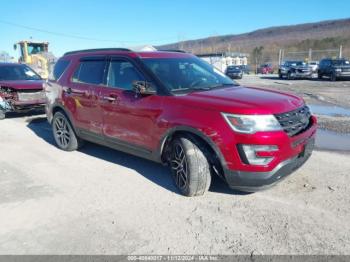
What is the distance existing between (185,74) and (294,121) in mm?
1697

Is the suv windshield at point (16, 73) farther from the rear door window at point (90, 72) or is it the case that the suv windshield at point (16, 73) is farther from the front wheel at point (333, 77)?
the front wheel at point (333, 77)

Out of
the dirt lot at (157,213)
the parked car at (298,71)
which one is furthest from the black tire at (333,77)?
the dirt lot at (157,213)

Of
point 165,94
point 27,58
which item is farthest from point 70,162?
point 27,58

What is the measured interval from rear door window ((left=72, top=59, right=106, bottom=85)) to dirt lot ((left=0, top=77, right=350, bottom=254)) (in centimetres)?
143

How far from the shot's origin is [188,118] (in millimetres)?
3939

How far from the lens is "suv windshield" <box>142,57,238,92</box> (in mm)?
4477

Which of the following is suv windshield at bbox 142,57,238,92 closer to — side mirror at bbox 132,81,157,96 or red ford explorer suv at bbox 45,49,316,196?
red ford explorer suv at bbox 45,49,316,196

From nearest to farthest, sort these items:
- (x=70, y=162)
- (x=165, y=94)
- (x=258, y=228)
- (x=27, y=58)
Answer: (x=258, y=228), (x=165, y=94), (x=70, y=162), (x=27, y=58)

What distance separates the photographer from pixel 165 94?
4.24 meters

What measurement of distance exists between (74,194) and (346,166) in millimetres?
4038

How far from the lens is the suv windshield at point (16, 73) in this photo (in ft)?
35.0

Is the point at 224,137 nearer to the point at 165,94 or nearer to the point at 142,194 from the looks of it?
the point at 165,94

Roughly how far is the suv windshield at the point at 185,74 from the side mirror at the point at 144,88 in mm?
178

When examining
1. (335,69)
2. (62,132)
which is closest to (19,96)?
(62,132)
